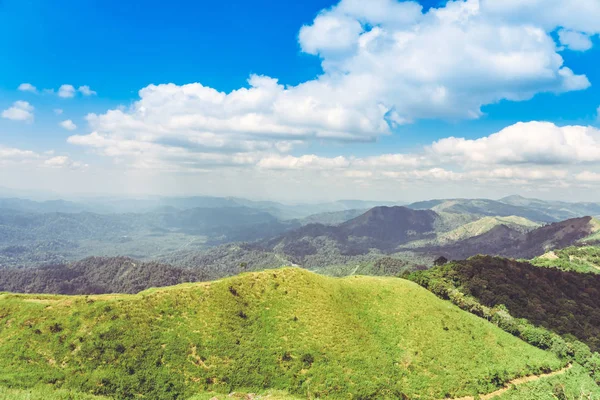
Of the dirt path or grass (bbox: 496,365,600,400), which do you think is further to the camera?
the dirt path

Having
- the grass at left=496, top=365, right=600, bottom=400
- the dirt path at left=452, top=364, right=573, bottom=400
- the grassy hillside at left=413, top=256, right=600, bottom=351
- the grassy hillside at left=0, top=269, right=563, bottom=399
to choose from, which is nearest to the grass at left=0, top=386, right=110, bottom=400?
the grassy hillside at left=0, top=269, right=563, bottom=399

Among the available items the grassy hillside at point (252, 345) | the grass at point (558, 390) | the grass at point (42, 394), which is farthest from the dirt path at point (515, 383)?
the grass at point (42, 394)

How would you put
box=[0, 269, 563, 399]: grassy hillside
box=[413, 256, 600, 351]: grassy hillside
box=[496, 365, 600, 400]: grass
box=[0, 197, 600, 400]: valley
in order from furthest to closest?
1. box=[413, 256, 600, 351]: grassy hillside
2. box=[496, 365, 600, 400]: grass
3. box=[0, 269, 563, 399]: grassy hillside
4. box=[0, 197, 600, 400]: valley

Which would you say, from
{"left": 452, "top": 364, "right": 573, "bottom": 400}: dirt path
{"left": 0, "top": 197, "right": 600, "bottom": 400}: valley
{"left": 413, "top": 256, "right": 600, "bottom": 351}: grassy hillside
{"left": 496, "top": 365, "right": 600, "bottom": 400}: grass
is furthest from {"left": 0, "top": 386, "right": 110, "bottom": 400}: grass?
{"left": 413, "top": 256, "right": 600, "bottom": 351}: grassy hillside

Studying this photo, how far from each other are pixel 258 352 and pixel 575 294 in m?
140

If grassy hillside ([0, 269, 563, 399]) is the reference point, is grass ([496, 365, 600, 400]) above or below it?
below

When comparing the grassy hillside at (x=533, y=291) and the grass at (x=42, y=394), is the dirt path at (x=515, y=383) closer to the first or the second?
the grassy hillside at (x=533, y=291)

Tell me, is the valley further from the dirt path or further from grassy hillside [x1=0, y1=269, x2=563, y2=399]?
the dirt path

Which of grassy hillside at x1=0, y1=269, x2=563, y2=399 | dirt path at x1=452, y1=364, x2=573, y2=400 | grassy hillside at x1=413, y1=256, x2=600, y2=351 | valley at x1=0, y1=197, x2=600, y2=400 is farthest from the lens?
grassy hillside at x1=413, y1=256, x2=600, y2=351

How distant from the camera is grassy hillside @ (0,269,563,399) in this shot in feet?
155

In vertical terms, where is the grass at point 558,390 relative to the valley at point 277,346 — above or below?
below

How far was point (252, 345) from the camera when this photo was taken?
57.5 meters

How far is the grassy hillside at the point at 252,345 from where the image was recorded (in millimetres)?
47312

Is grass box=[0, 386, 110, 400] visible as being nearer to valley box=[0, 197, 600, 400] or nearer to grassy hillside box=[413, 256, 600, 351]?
valley box=[0, 197, 600, 400]
